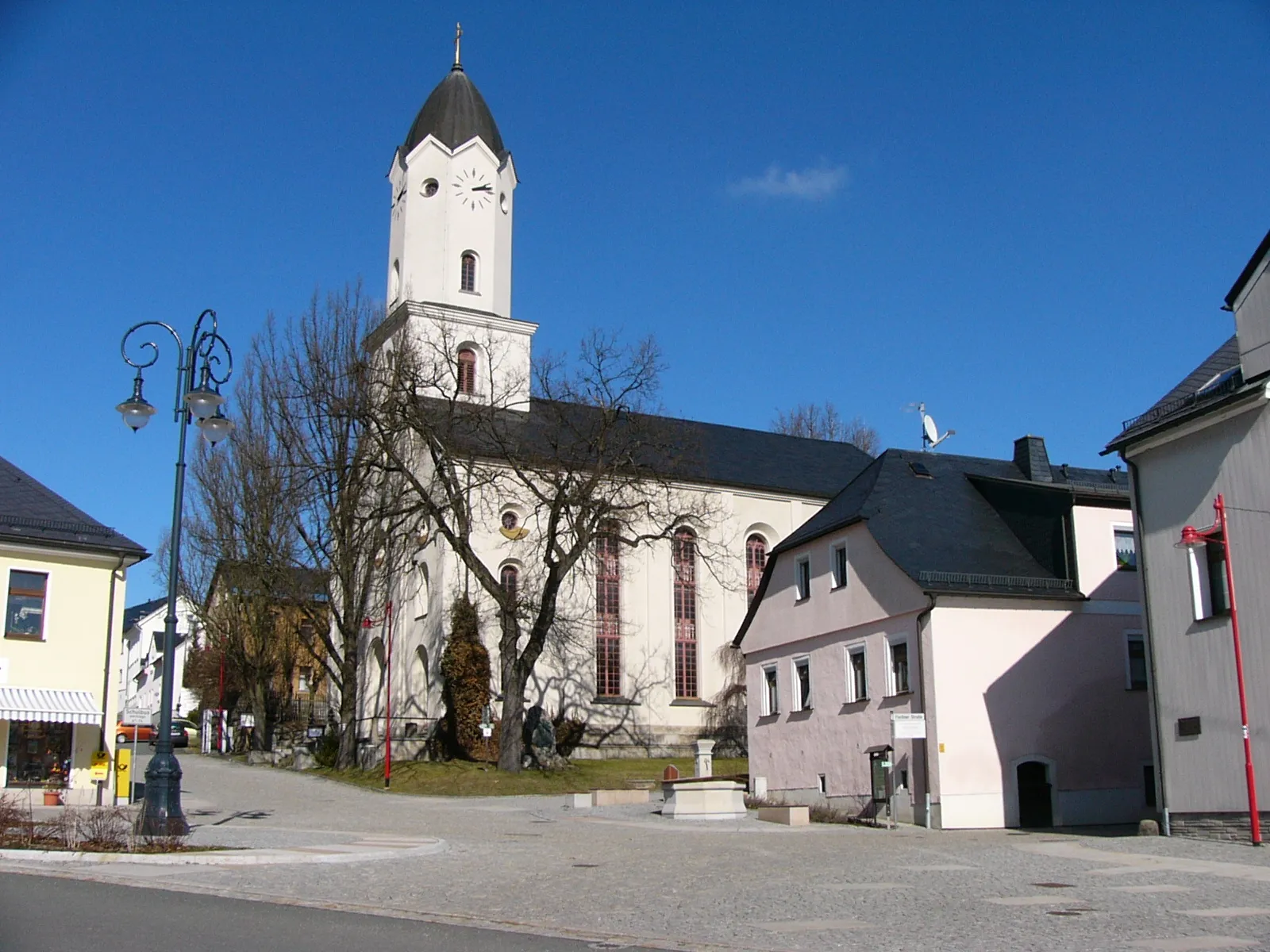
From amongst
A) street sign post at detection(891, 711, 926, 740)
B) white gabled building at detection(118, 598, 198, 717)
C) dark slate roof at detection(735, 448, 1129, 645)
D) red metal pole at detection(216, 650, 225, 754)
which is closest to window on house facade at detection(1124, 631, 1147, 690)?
dark slate roof at detection(735, 448, 1129, 645)

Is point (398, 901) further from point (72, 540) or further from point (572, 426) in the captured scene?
point (572, 426)

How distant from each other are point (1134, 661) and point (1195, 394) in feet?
28.4

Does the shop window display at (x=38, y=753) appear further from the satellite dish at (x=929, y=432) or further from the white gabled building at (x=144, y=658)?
the white gabled building at (x=144, y=658)

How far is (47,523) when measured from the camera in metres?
29.6

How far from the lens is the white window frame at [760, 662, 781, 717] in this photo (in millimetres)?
34688

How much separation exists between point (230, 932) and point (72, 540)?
22035mm

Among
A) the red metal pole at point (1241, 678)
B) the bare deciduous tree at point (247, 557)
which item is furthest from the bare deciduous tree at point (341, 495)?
the red metal pole at point (1241, 678)

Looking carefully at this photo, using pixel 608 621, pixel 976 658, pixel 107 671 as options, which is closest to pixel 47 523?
pixel 107 671

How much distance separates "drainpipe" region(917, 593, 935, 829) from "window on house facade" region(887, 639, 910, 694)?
0.83m

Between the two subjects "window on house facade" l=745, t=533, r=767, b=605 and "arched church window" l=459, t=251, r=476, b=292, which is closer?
"arched church window" l=459, t=251, r=476, b=292

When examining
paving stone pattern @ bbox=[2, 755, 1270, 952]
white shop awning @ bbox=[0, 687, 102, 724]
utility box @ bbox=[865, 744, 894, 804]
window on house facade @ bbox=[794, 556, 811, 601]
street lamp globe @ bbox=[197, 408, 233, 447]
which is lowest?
paving stone pattern @ bbox=[2, 755, 1270, 952]

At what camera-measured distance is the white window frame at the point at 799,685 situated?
33.2 meters

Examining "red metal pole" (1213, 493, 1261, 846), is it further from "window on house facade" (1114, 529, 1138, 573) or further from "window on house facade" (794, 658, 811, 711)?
"window on house facade" (794, 658, 811, 711)

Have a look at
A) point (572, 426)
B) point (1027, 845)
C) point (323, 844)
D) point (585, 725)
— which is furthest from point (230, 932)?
point (585, 725)
